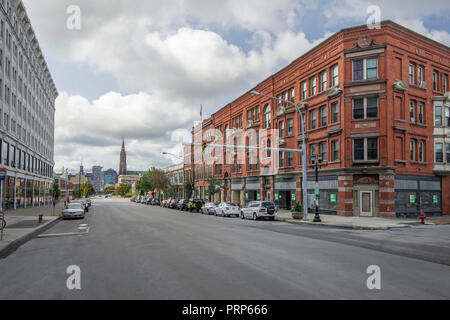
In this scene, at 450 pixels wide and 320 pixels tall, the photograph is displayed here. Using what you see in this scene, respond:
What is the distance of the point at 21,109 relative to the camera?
4606 centimetres

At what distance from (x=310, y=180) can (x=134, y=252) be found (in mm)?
25884

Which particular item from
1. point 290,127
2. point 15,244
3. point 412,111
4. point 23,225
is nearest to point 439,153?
point 412,111

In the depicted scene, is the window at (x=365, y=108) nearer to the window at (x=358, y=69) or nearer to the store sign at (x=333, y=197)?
the window at (x=358, y=69)

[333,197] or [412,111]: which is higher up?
[412,111]

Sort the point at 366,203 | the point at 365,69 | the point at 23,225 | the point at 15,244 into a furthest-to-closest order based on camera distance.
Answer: the point at 365,69, the point at 366,203, the point at 23,225, the point at 15,244

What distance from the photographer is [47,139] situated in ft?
230

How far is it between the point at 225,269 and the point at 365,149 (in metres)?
23.8

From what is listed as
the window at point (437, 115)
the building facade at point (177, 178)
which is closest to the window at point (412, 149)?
the window at point (437, 115)

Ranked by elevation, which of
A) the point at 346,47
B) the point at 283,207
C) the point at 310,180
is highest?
the point at 346,47

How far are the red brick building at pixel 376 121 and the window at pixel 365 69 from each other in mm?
78

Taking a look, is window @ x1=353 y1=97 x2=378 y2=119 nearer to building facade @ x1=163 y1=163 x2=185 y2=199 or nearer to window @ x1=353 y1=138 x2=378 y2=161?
window @ x1=353 y1=138 x2=378 y2=161

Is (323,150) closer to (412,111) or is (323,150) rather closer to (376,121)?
(376,121)
